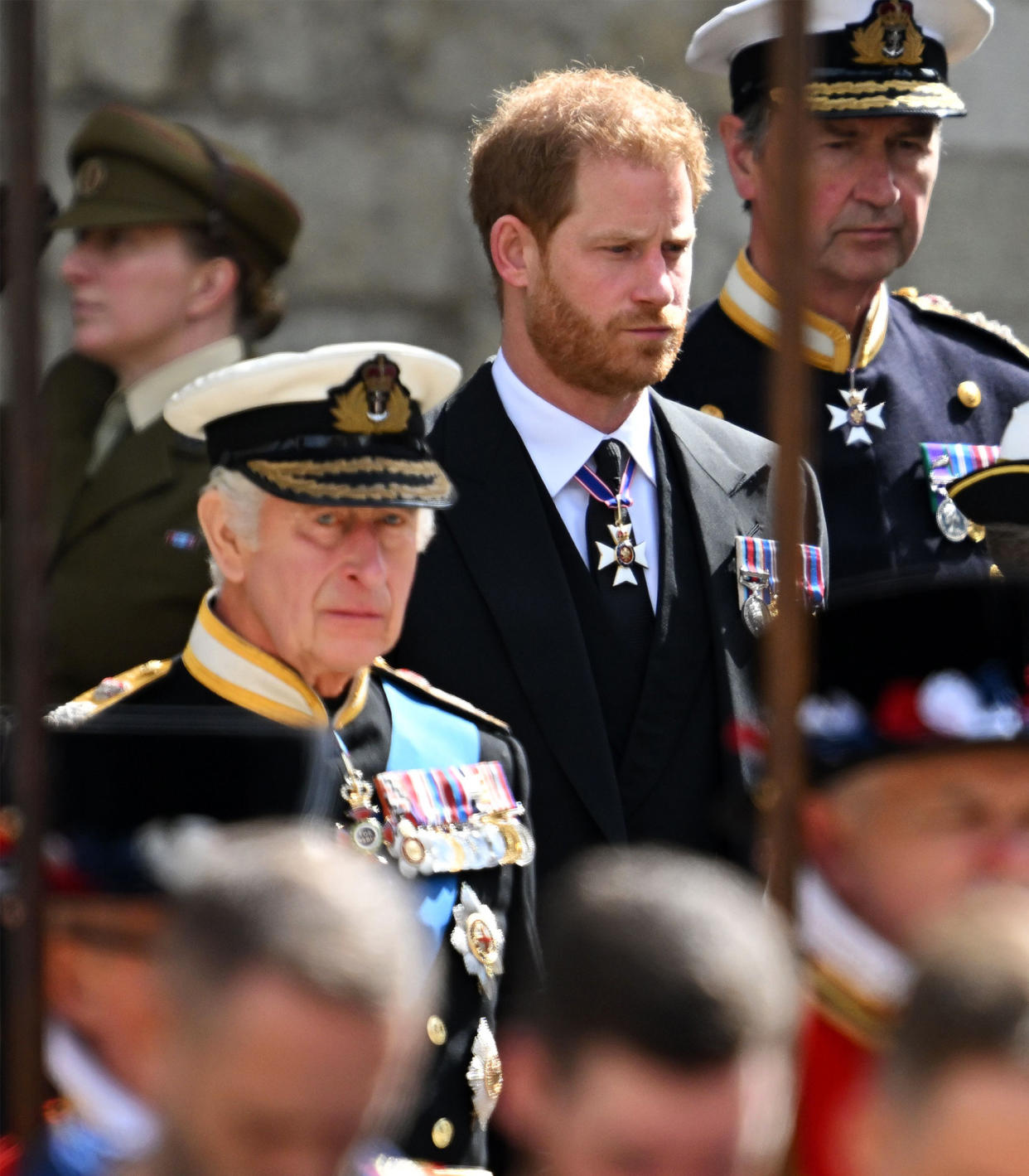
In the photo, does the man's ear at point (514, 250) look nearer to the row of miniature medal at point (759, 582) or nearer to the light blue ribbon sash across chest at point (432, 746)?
the row of miniature medal at point (759, 582)

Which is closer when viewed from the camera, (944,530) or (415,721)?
(415,721)

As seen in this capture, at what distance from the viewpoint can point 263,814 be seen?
192 centimetres

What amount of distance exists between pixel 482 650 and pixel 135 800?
106cm

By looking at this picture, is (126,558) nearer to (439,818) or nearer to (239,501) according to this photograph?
(239,501)

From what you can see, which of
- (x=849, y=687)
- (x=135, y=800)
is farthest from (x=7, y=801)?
(x=849, y=687)

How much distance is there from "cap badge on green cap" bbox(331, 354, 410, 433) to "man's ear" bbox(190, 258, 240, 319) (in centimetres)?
66

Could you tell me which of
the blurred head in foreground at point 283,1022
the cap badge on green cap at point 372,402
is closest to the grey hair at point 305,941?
the blurred head in foreground at point 283,1022

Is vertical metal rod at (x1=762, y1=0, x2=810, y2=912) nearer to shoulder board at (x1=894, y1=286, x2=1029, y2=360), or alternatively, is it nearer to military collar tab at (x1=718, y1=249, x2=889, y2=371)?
military collar tab at (x1=718, y1=249, x2=889, y2=371)

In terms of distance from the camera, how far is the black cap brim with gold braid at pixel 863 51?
344 cm

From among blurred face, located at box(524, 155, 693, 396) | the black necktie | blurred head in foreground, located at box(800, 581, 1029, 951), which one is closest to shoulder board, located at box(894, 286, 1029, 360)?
blurred face, located at box(524, 155, 693, 396)

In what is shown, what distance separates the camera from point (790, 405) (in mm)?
1693

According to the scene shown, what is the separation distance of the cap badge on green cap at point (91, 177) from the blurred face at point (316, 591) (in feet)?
2.93

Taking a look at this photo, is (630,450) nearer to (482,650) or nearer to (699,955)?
(482,650)

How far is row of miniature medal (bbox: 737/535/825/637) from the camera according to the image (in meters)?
2.99
